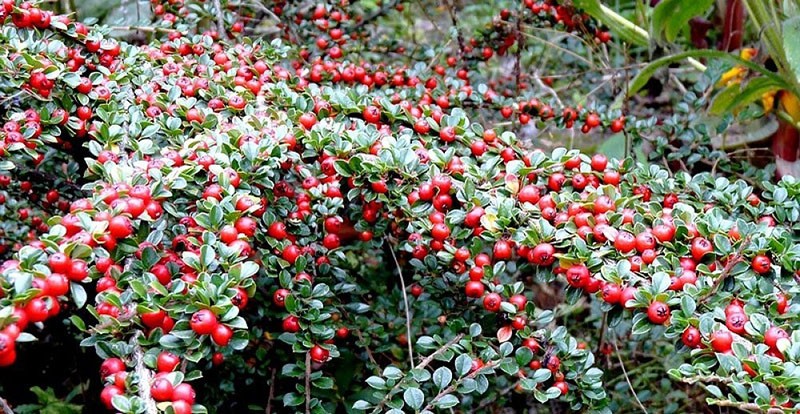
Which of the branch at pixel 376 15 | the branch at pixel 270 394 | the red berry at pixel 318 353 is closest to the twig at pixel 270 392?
the branch at pixel 270 394

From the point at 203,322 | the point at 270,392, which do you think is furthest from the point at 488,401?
the point at 203,322

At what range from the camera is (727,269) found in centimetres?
109

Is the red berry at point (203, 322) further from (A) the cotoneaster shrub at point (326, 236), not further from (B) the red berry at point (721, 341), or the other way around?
(B) the red berry at point (721, 341)

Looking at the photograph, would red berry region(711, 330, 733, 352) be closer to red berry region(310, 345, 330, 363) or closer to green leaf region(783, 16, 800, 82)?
red berry region(310, 345, 330, 363)

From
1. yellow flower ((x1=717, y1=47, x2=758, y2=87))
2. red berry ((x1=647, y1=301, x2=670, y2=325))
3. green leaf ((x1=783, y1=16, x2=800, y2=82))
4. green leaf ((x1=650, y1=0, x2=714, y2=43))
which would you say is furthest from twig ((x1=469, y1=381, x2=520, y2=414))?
yellow flower ((x1=717, y1=47, x2=758, y2=87))

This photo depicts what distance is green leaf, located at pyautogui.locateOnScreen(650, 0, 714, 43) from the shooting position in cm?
207

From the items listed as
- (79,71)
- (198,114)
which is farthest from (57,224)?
(79,71)

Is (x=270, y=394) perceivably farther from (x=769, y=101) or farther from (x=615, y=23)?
(x=769, y=101)

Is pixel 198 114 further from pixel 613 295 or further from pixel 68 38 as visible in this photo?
pixel 613 295

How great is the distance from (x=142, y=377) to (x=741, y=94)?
5.74 feet

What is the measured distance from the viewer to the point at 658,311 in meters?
1.06

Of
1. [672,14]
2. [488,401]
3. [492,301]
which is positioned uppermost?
[672,14]

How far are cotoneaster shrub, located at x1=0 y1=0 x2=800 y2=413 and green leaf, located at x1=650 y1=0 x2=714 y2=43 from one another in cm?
85

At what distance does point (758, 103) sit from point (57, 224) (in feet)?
6.67
